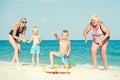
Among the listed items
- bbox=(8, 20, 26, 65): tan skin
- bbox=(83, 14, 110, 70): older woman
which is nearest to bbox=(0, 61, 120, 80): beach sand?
bbox=(83, 14, 110, 70): older woman

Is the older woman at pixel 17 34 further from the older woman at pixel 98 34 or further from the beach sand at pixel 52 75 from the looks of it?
the older woman at pixel 98 34

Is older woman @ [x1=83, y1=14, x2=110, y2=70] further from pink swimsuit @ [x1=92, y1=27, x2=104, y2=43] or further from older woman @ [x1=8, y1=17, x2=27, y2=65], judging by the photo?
older woman @ [x1=8, y1=17, x2=27, y2=65]

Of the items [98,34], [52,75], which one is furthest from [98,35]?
[52,75]

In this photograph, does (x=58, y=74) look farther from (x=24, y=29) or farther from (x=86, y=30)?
(x=24, y=29)

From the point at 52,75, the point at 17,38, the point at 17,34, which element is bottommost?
the point at 52,75

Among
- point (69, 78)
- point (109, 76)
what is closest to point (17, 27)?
point (69, 78)

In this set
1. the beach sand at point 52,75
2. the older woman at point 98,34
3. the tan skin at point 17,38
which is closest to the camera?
the beach sand at point 52,75

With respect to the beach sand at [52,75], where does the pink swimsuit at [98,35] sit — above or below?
above

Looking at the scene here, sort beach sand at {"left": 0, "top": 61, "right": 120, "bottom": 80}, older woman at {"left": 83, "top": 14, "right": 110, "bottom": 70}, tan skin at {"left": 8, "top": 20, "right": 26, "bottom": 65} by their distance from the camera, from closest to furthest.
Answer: beach sand at {"left": 0, "top": 61, "right": 120, "bottom": 80}, older woman at {"left": 83, "top": 14, "right": 110, "bottom": 70}, tan skin at {"left": 8, "top": 20, "right": 26, "bottom": 65}

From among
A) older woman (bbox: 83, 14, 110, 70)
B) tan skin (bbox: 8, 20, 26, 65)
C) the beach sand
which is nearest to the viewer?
the beach sand

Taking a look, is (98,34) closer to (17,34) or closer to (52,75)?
(52,75)

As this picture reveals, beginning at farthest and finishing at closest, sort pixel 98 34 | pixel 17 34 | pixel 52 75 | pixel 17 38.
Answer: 1. pixel 17 34
2. pixel 17 38
3. pixel 98 34
4. pixel 52 75

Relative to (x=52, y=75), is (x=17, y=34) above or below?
above

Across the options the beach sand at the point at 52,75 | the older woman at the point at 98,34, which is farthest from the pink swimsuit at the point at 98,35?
the beach sand at the point at 52,75
